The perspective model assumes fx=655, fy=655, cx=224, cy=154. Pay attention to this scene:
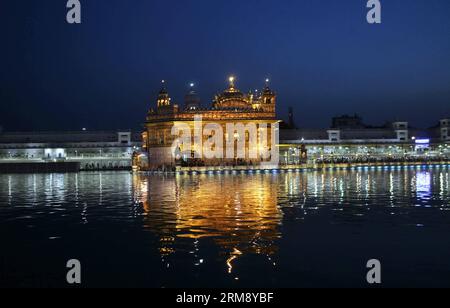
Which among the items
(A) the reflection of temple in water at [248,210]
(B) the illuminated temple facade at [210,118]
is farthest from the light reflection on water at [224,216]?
(B) the illuminated temple facade at [210,118]

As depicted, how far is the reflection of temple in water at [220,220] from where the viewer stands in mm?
17734

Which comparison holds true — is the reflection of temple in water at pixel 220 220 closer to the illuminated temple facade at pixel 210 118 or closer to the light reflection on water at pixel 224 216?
the light reflection on water at pixel 224 216

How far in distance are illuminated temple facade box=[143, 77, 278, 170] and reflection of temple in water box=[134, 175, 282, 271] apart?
48.1 metres

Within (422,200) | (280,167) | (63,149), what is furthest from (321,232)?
(63,149)

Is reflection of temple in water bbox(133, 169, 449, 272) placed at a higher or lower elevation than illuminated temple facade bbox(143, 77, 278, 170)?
lower

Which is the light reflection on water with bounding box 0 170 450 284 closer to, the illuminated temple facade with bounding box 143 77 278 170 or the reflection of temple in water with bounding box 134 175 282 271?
the reflection of temple in water with bounding box 134 175 282 271

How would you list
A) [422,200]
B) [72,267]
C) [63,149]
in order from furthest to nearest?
[63,149] → [422,200] → [72,267]

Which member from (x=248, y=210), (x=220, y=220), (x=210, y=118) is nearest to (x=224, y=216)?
(x=220, y=220)

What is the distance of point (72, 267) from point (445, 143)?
107790mm

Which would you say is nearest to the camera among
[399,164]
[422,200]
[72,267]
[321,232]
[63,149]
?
[72,267]

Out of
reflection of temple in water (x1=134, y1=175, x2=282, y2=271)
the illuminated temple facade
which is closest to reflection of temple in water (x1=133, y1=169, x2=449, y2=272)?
reflection of temple in water (x1=134, y1=175, x2=282, y2=271)

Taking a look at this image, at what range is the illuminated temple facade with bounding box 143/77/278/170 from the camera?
83.6m

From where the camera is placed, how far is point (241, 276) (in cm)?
1409
